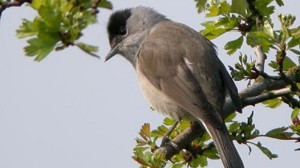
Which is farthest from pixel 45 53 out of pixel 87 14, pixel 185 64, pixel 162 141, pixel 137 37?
pixel 137 37

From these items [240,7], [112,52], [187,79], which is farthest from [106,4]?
[112,52]

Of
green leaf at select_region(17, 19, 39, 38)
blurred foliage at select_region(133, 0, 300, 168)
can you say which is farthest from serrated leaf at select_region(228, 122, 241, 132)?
green leaf at select_region(17, 19, 39, 38)

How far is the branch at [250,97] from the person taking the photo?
13.6 feet

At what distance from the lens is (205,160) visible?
438 centimetres

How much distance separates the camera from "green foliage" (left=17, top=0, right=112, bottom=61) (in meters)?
2.84

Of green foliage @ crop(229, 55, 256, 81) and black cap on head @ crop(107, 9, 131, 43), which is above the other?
green foliage @ crop(229, 55, 256, 81)

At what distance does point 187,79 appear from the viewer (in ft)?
16.9

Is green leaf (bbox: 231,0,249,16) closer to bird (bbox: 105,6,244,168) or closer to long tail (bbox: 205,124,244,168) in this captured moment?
bird (bbox: 105,6,244,168)

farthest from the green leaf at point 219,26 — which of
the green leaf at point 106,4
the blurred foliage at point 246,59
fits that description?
the green leaf at point 106,4

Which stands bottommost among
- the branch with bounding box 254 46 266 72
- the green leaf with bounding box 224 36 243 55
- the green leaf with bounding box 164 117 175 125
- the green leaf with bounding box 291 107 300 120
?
the green leaf with bounding box 164 117 175 125

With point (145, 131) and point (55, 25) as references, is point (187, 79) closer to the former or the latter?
point (145, 131)

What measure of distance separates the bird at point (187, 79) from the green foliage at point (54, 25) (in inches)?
71.6

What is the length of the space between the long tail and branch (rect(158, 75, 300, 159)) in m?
0.14

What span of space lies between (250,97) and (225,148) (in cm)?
44
